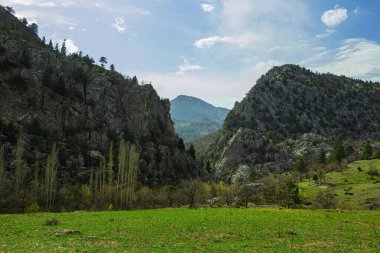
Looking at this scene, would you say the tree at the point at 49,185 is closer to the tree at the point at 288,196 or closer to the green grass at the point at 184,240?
the green grass at the point at 184,240

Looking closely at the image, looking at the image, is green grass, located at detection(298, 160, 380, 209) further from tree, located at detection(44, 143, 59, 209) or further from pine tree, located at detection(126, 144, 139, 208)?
tree, located at detection(44, 143, 59, 209)

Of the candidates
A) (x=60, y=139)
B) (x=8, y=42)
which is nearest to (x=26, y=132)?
(x=60, y=139)

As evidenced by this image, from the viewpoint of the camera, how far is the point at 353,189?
17062 cm

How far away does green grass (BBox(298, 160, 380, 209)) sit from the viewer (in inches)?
5738

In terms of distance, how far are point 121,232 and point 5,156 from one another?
11901cm

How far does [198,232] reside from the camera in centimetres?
4481

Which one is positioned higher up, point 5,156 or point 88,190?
point 5,156

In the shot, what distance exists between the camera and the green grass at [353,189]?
145750 millimetres

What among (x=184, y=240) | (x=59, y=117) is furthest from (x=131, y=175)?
(x=184, y=240)

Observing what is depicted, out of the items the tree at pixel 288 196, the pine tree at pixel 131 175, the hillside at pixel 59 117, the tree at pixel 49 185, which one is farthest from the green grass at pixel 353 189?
the tree at pixel 49 185

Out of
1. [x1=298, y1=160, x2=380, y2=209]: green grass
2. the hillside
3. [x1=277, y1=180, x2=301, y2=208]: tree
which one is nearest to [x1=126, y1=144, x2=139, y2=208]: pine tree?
the hillside

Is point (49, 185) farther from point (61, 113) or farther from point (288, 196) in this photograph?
point (288, 196)

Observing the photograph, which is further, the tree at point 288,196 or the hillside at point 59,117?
the hillside at point 59,117

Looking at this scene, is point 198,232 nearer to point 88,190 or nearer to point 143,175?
point 88,190
